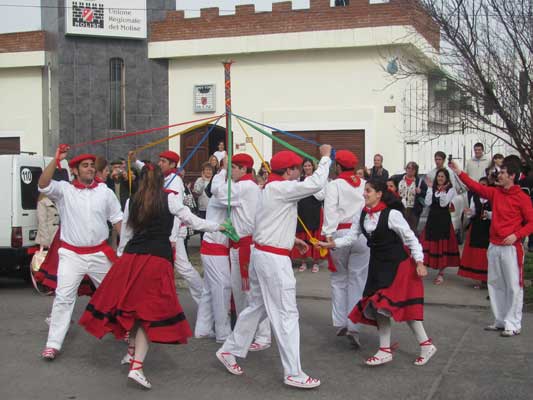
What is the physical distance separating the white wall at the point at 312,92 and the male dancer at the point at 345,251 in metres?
12.0

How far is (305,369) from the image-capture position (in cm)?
670

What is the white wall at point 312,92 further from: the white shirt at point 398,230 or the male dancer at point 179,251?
the white shirt at point 398,230

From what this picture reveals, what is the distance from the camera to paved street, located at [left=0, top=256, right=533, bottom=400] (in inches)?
237

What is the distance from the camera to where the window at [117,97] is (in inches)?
879

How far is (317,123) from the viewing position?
2061cm

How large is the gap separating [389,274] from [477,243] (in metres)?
4.16

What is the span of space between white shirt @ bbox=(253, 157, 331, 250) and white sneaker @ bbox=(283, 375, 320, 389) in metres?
1.06

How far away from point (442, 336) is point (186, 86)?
51.1ft

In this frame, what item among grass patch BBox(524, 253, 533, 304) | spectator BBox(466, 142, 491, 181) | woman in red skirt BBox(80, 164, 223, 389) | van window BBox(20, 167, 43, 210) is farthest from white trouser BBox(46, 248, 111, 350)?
spectator BBox(466, 142, 491, 181)

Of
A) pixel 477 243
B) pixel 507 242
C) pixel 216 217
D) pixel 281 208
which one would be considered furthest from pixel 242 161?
pixel 477 243

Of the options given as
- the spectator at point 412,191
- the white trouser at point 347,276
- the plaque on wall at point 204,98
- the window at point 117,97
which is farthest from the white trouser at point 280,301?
the window at point 117,97

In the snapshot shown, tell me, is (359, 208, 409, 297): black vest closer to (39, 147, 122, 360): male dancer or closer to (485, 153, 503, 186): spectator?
(39, 147, 122, 360): male dancer

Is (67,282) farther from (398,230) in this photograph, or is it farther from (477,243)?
(477,243)

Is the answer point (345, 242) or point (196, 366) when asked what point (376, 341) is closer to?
point (345, 242)
